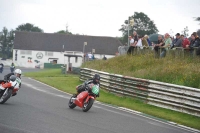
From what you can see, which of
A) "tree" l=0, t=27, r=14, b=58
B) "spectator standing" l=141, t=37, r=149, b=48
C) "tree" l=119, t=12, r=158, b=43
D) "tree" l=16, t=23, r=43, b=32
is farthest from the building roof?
"spectator standing" l=141, t=37, r=149, b=48

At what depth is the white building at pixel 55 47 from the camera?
99.6m

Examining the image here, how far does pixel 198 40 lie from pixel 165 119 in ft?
22.2

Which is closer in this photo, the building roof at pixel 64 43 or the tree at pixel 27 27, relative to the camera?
the building roof at pixel 64 43

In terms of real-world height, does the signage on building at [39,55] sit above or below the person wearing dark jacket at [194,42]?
below

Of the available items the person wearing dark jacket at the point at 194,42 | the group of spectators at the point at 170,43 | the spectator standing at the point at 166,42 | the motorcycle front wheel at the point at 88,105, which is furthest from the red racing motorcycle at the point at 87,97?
the spectator standing at the point at 166,42

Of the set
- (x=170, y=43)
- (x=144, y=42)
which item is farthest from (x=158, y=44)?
(x=144, y=42)

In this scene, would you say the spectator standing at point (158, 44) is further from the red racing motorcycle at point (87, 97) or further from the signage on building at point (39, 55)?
the signage on building at point (39, 55)

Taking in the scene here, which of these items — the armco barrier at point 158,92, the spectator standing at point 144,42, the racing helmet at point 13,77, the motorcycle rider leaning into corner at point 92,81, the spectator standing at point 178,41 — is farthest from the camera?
the spectator standing at point 144,42

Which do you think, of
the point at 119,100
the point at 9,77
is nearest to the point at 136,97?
the point at 119,100

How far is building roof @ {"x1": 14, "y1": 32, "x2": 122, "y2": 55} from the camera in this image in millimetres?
100125

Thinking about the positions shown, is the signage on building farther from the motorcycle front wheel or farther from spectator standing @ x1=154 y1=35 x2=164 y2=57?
the motorcycle front wheel

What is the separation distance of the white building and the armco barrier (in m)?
74.0

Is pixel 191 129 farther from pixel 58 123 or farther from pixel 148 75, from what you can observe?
pixel 148 75

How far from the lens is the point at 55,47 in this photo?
101 m
